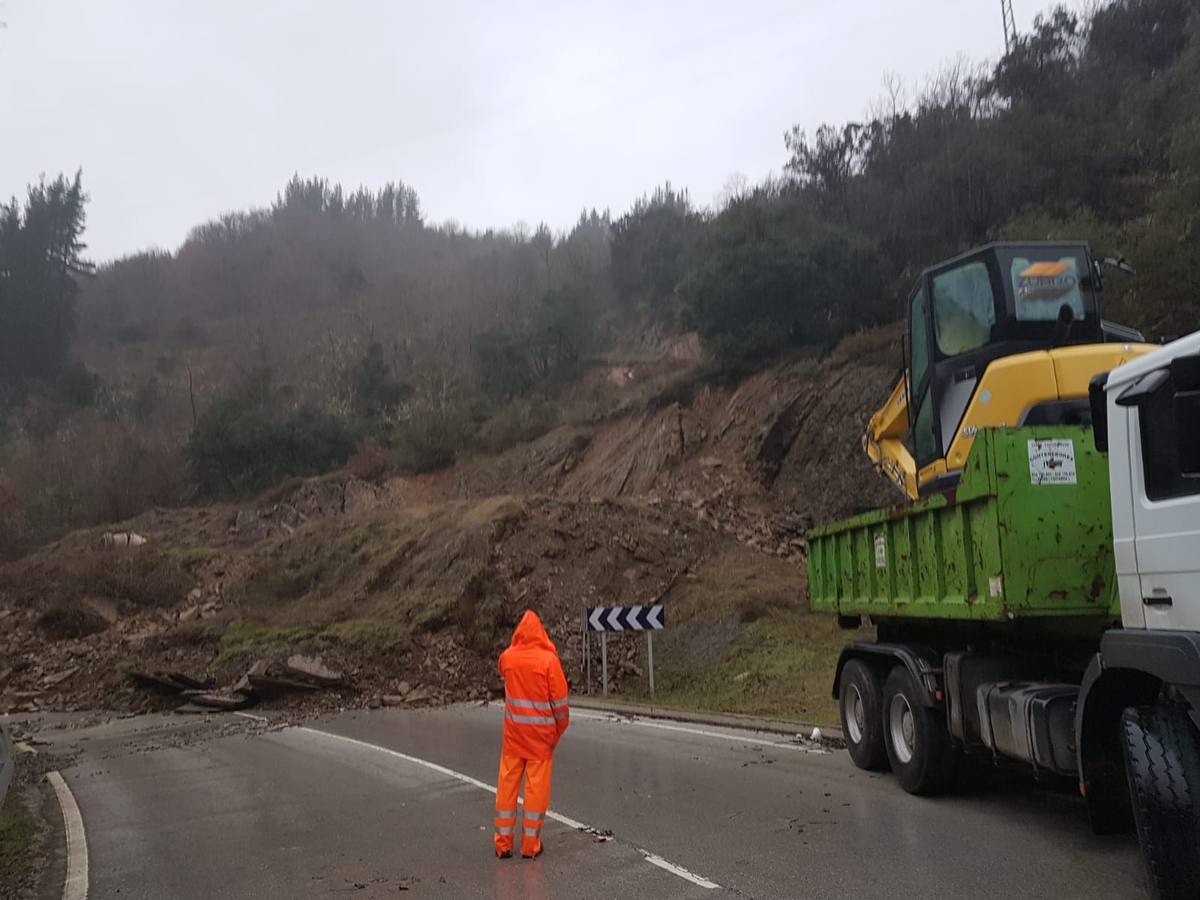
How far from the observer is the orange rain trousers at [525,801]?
7121 millimetres

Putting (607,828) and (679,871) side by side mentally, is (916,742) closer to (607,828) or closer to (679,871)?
(607,828)

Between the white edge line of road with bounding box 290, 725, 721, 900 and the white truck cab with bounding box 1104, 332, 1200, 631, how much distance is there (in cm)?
301

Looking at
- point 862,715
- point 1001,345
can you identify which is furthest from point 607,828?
point 1001,345

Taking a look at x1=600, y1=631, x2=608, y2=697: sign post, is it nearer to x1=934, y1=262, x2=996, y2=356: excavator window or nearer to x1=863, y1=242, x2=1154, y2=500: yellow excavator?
x1=863, y1=242, x2=1154, y2=500: yellow excavator

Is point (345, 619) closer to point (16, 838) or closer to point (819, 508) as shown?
point (819, 508)

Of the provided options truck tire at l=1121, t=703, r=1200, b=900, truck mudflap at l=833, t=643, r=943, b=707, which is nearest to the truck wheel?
truck mudflap at l=833, t=643, r=943, b=707

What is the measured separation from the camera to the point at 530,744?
7180 mm

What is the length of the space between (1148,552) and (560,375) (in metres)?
48.1

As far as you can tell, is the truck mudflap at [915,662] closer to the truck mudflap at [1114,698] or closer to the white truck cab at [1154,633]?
the truck mudflap at [1114,698]

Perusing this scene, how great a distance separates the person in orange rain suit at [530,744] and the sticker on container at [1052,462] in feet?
11.4

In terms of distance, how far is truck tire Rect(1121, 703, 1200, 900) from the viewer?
480 cm

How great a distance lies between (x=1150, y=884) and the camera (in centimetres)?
499

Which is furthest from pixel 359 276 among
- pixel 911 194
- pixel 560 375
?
pixel 911 194

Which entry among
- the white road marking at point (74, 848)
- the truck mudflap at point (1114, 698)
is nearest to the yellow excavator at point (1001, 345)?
Result: the truck mudflap at point (1114, 698)
